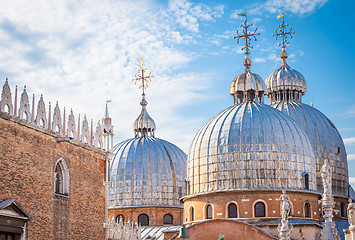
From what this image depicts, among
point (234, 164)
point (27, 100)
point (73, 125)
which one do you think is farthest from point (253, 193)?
point (27, 100)

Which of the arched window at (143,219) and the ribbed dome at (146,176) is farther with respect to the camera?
the ribbed dome at (146,176)

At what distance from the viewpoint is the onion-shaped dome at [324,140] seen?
43.2 metres

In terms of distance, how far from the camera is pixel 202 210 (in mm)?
36188

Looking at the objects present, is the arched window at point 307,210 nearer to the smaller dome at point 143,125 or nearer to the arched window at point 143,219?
the arched window at point 143,219

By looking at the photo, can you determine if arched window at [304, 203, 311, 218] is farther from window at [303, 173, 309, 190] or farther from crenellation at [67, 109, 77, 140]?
crenellation at [67, 109, 77, 140]

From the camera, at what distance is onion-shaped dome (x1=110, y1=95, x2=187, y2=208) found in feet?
145

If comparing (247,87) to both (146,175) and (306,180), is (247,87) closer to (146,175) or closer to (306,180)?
(306,180)

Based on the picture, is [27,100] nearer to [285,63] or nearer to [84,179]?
[84,179]

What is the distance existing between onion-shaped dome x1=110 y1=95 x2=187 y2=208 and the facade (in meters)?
16.6

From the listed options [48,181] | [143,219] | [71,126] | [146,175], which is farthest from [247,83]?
[48,181]

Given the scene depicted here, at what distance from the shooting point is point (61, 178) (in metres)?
24.4

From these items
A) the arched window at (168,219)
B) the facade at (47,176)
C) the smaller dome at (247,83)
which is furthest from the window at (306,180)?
the facade at (47,176)

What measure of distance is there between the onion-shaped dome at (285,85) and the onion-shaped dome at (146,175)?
888cm

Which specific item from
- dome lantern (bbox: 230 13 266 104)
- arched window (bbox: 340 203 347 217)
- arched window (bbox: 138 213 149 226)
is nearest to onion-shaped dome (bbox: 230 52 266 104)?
dome lantern (bbox: 230 13 266 104)
